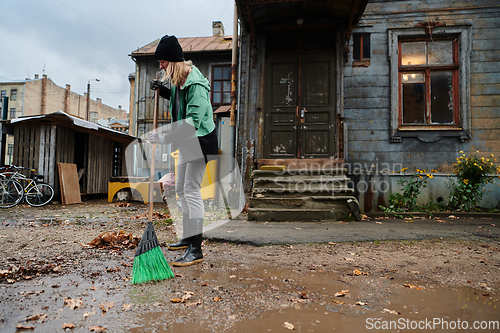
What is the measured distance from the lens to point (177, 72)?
303cm

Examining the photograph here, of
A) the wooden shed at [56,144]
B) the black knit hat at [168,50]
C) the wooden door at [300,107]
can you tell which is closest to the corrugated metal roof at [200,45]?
the wooden shed at [56,144]

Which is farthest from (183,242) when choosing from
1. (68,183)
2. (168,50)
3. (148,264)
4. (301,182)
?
(68,183)

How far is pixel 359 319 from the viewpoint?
1.80 meters

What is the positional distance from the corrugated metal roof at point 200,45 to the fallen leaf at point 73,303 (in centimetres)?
1368

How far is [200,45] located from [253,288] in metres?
15.0

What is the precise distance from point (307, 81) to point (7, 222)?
673 centimetres

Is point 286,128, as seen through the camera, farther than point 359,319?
Result: Yes

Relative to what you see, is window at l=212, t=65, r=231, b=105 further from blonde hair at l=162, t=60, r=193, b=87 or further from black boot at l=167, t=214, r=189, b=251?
black boot at l=167, t=214, r=189, b=251

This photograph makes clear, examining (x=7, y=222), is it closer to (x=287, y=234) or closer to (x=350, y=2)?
(x=287, y=234)

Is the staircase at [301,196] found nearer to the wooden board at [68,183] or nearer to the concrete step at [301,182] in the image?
the concrete step at [301,182]

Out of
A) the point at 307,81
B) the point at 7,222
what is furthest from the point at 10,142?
the point at 307,81

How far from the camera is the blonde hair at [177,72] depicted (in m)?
3.03

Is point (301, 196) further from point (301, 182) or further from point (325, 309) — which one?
point (325, 309)

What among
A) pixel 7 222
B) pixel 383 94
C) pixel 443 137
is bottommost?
pixel 7 222
